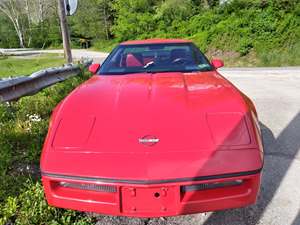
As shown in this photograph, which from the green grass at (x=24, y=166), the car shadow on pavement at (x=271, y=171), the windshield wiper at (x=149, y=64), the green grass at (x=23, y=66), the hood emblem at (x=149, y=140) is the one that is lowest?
the green grass at (x=23, y=66)

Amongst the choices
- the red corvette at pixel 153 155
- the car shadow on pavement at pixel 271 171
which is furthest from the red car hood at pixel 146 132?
the car shadow on pavement at pixel 271 171

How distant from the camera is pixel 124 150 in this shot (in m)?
2.35

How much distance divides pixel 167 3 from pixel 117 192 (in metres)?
31.0

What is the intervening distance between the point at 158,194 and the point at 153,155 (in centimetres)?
26

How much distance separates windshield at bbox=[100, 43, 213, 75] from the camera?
3971 millimetres

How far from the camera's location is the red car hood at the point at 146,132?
227 cm

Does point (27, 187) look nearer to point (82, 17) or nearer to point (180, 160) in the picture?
point (180, 160)

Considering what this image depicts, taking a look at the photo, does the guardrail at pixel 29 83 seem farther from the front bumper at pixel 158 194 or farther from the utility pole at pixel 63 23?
the front bumper at pixel 158 194

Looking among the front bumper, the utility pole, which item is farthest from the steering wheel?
the utility pole

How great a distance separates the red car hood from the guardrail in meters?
2.16

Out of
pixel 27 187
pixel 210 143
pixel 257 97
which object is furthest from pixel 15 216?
pixel 257 97

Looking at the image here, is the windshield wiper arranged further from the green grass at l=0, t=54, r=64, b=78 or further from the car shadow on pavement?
the green grass at l=0, t=54, r=64, b=78

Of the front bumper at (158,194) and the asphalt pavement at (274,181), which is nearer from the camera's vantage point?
the front bumper at (158,194)

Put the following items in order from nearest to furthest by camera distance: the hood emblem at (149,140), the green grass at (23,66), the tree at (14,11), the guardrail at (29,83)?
the hood emblem at (149,140) → the guardrail at (29,83) → the green grass at (23,66) → the tree at (14,11)
